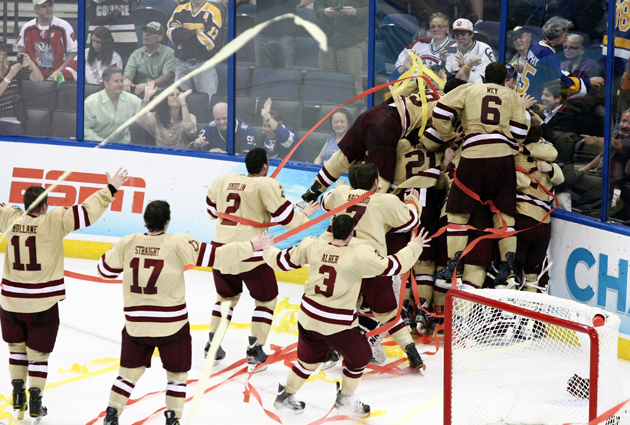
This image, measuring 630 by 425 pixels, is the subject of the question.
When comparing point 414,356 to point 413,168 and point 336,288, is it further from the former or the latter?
point 413,168

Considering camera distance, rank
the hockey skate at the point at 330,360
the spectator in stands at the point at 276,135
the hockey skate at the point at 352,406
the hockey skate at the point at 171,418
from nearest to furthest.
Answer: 1. the hockey skate at the point at 171,418
2. the hockey skate at the point at 352,406
3. the hockey skate at the point at 330,360
4. the spectator in stands at the point at 276,135

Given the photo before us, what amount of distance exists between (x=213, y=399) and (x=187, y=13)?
167 inches

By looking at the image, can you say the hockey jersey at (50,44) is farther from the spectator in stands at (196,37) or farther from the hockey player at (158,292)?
the hockey player at (158,292)

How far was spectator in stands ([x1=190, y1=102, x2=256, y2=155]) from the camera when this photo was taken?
26.3ft

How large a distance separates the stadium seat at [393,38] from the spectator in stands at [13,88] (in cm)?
350

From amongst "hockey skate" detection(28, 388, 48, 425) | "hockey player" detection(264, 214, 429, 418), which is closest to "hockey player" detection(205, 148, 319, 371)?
"hockey player" detection(264, 214, 429, 418)

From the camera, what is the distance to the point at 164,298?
4.35 m

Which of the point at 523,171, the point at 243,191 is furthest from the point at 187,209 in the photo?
the point at 523,171

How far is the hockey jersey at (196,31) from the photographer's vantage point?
796 centimetres

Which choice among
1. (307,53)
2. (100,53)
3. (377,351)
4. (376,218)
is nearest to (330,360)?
(377,351)

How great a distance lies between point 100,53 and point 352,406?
493cm

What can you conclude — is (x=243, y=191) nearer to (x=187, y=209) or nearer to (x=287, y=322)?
(x=287, y=322)

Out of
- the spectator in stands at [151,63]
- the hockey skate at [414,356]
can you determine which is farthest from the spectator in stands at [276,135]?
the hockey skate at [414,356]

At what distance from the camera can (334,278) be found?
4.57 m
